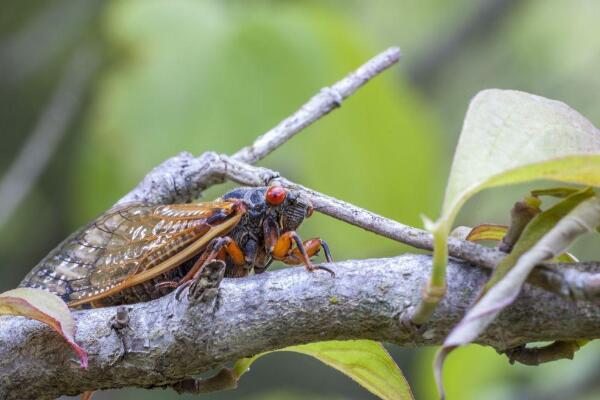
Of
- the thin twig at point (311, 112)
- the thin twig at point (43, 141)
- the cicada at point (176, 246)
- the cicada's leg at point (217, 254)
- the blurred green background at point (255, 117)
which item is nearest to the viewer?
the cicada's leg at point (217, 254)

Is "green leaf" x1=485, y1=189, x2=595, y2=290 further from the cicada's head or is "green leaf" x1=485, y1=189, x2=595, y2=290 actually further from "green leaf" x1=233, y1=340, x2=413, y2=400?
the cicada's head

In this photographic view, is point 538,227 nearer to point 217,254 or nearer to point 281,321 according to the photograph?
point 281,321

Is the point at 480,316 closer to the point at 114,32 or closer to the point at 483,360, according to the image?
the point at 483,360

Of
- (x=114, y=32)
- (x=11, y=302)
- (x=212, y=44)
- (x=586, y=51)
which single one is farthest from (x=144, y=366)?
(x=586, y=51)

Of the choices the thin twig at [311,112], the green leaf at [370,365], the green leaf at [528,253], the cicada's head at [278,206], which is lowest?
the green leaf at [370,365]

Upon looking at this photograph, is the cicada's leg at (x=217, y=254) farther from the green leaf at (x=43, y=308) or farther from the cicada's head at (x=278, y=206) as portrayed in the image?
the green leaf at (x=43, y=308)

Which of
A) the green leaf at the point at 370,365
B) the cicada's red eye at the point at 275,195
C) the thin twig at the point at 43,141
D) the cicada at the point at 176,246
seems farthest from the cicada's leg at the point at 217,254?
the thin twig at the point at 43,141

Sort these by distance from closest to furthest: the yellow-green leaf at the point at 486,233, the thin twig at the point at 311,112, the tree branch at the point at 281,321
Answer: the tree branch at the point at 281,321, the yellow-green leaf at the point at 486,233, the thin twig at the point at 311,112

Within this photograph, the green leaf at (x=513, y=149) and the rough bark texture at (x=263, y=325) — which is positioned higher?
the green leaf at (x=513, y=149)
